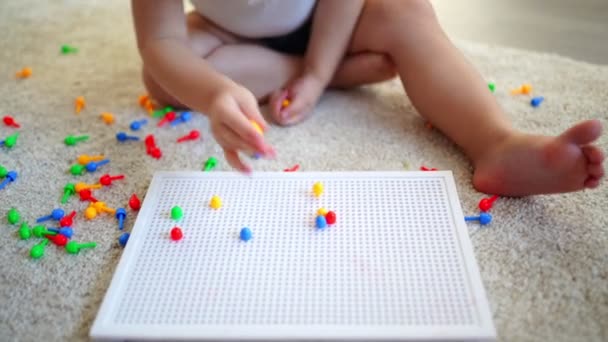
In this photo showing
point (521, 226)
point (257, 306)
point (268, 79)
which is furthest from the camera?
point (268, 79)

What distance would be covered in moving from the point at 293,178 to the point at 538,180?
1.21 feet

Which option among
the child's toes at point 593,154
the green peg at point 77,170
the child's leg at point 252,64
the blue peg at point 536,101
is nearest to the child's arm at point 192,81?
the child's leg at point 252,64

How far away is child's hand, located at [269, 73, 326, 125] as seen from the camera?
100 centimetres

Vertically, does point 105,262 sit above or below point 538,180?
below

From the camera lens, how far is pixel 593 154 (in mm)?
685

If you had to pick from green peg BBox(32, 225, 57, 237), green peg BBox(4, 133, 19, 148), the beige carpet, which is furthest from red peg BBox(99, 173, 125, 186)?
green peg BBox(4, 133, 19, 148)

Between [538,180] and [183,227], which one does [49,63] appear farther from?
[538,180]

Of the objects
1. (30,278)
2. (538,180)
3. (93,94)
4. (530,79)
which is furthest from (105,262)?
(530,79)

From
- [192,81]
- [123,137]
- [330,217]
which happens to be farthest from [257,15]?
[330,217]

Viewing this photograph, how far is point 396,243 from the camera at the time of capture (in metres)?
0.73

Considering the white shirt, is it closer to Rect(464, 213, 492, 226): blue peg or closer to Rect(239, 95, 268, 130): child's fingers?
Rect(239, 95, 268, 130): child's fingers

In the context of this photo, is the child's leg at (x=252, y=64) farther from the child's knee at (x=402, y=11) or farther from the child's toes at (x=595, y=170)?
the child's toes at (x=595, y=170)

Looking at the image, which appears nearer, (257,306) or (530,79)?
(257,306)

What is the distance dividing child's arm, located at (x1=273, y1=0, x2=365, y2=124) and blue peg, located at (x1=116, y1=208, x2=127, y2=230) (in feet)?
1.12
